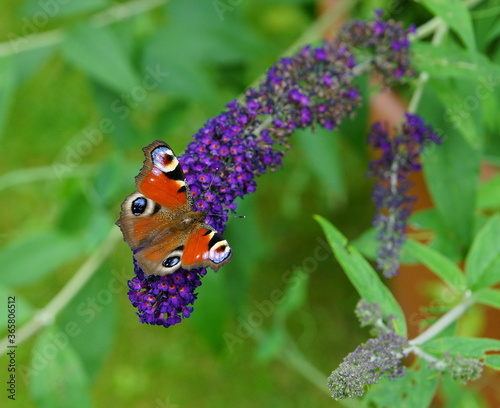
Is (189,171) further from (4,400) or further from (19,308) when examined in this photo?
(4,400)

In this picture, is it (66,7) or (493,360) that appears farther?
(66,7)

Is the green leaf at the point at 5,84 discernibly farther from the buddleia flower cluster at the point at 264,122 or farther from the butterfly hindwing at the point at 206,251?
the butterfly hindwing at the point at 206,251

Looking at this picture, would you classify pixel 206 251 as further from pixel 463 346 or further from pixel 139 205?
pixel 463 346

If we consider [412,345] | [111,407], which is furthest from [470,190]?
[111,407]

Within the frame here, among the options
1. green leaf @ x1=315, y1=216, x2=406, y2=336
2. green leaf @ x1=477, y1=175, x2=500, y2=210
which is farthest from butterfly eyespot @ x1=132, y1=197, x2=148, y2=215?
green leaf @ x1=477, y1=175, x2=500, y2=210

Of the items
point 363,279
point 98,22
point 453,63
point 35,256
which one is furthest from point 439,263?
point 98,22
